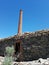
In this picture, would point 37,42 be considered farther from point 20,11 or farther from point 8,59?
point 20,11

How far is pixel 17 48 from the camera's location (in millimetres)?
17062

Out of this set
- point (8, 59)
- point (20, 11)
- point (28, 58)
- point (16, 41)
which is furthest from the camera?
point (20, 11)

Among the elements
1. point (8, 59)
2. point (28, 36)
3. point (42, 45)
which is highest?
point (28, 36)

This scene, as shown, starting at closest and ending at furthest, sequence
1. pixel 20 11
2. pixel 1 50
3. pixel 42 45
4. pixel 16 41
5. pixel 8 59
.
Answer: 1. pixel 8 59
2. pixel 42 45
3. pixel 16 41
4. pixel 1 50
5. pixel 20 11

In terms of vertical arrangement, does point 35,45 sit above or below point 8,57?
above

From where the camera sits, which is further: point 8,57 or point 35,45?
point 35,45

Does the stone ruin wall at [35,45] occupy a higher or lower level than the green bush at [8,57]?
higher

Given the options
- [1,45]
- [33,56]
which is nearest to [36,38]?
[33,56]

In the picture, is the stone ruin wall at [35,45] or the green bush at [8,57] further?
the stone ruin wall at [35,45]

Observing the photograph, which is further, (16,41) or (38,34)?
(16,41)

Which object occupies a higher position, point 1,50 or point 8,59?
point 1,50

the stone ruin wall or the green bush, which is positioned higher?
the stone ruin wall

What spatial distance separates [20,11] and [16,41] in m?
8.96

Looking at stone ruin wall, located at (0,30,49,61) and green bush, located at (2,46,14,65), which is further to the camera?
stone ruin wall, located at (0,30,49,61)
